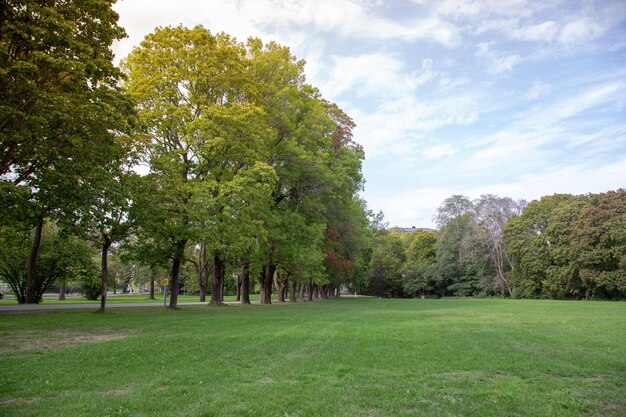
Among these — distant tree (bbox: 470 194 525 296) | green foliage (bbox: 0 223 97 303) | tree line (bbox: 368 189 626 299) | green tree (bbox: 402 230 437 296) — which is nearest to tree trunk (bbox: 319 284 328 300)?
tree line (bbox: 368 189 626 299)

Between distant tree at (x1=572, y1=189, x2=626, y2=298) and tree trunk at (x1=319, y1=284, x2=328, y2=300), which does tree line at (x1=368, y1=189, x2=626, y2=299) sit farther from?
tree trunk at (x1=319, y1=284, x2=328, y2=300)

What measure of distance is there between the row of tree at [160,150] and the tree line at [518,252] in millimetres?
29738

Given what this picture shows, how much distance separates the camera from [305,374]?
7.45m

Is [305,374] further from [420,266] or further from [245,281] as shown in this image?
[420,266]

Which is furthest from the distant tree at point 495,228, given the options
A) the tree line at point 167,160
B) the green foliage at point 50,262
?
the green foliage at point 50,262

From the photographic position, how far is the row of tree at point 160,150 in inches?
538

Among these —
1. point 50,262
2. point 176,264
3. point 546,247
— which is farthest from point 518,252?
point 50,262

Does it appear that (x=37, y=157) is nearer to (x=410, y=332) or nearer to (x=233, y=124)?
(x=233, y=124)

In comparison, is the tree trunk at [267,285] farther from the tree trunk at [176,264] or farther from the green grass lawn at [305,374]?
the green grass lawn at [305,374]

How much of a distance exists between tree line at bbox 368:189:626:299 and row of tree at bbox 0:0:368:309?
29.7m

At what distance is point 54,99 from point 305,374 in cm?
1197

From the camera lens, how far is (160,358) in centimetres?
873

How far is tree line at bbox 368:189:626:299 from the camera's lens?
47844 millimetres

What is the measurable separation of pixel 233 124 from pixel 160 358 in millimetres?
16003
